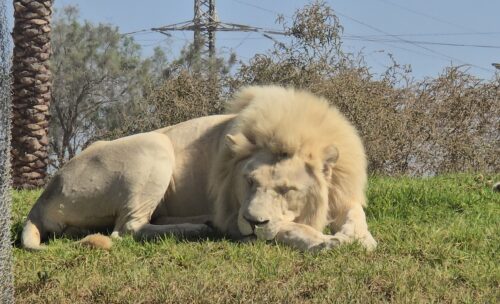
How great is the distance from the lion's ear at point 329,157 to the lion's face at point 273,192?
0.14 meters

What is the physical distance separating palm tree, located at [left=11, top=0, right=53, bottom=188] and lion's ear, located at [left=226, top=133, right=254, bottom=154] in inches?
244

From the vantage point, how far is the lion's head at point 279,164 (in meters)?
5.10

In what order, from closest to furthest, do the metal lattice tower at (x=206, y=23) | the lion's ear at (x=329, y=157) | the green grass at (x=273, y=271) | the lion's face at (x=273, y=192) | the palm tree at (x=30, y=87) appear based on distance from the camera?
the green grass at (x=273, y=271) → the lion's face at (x=273, y=192) → the lion's ear at (x=329, y=157) → the palm tree at (x=30, y=87) → the metal lattice tower at (x=206, y=23)

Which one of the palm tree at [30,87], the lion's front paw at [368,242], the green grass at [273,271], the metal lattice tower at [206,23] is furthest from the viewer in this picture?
the metal lattice tower at [206,23]

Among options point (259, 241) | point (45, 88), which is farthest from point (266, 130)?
point (45, 88)

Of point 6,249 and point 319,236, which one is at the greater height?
point 6,249

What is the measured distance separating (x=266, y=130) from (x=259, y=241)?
2.78ft

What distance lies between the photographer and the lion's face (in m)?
5.03

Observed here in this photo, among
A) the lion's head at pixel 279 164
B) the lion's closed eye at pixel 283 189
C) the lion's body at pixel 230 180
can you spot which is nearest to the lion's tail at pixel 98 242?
the lion's body at pixel 230 180

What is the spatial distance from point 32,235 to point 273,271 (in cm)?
222

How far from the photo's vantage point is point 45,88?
1103 cm

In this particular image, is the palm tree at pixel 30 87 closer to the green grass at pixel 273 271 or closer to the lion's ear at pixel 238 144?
the green grass at pixel 273 271

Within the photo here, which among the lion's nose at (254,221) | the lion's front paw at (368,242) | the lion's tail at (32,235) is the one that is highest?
the lion's nose at (254,221)

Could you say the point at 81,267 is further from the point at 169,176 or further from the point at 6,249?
the point at 169,176
